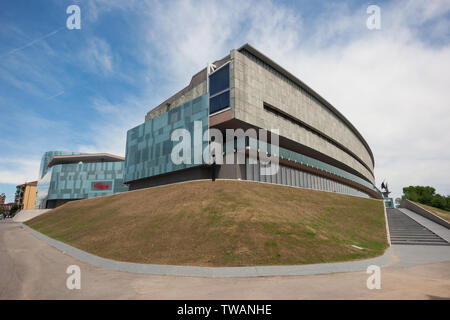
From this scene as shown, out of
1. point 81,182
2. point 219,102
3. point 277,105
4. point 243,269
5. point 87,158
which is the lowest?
point 243,269

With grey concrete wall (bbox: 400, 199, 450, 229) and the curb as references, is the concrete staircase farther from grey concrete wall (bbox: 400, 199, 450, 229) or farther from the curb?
the curb

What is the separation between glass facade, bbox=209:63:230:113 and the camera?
32656 mm

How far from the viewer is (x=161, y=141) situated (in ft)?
133

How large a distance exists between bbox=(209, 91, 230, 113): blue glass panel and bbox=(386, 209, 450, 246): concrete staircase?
75.8 feet

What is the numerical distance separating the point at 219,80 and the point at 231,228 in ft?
79.6

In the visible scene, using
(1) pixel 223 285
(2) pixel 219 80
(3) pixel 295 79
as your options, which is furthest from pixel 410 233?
(3) pixel 295 79

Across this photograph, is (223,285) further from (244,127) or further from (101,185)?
(101,185)

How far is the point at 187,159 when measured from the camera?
112 feet

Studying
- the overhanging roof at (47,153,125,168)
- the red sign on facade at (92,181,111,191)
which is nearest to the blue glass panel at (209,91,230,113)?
the red sign on facade at (92,181,111,191)

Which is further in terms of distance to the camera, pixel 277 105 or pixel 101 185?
pixel 101 185

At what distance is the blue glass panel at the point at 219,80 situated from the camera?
3310 centimetres
